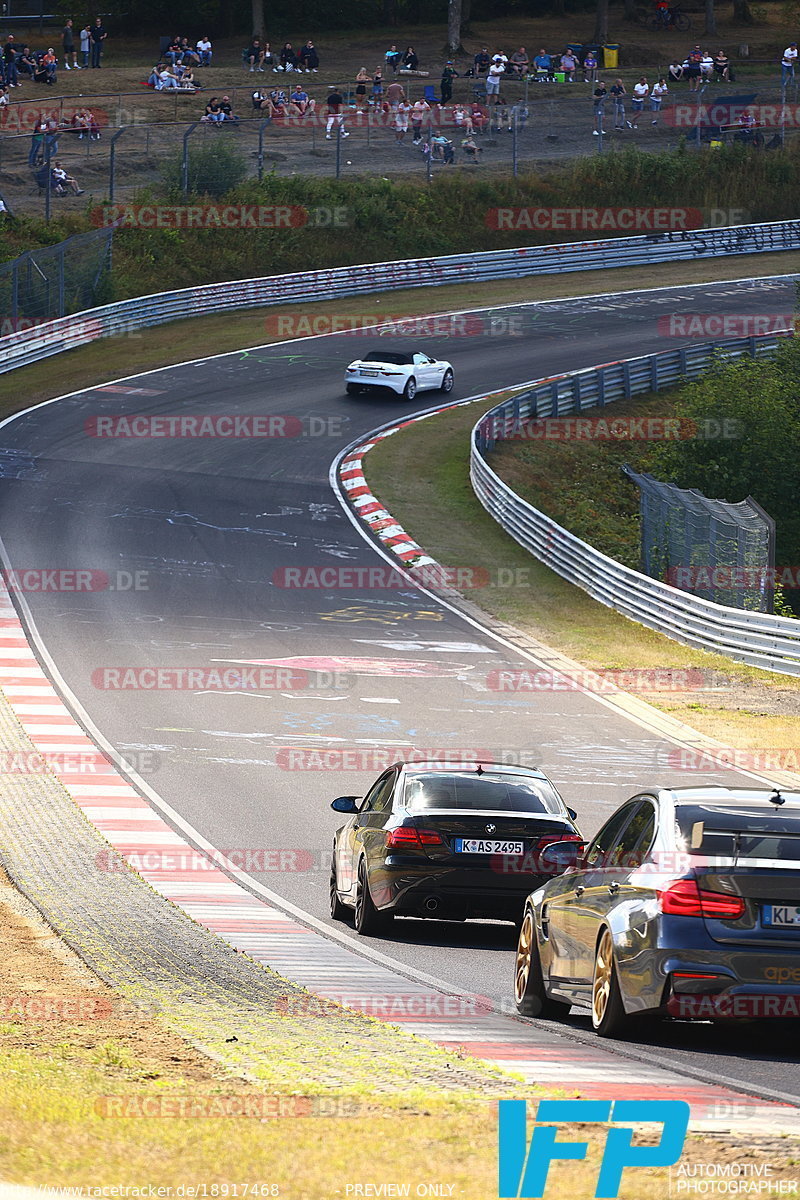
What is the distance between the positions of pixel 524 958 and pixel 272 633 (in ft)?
58.3

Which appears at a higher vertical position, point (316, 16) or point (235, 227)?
point (316, 16)

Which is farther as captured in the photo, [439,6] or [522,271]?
[439,6]

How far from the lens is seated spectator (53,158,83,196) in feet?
190

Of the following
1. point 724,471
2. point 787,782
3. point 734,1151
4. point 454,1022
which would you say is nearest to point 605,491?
point 724,471

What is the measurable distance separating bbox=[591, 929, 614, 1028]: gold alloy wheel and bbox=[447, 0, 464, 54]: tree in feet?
281

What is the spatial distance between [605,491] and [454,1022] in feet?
121

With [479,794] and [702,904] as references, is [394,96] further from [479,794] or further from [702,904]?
[702,904]

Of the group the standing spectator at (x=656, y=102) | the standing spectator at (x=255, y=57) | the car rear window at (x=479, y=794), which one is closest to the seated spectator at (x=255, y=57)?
the standing spectator at (x=255, y=57)

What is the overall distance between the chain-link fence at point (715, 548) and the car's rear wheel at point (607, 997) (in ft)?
63.9

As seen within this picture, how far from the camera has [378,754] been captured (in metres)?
19.7

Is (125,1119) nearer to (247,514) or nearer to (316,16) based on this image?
(247,514)

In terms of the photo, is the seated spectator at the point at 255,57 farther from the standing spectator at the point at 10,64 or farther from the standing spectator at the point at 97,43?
the standing spectator at the point at 10,64

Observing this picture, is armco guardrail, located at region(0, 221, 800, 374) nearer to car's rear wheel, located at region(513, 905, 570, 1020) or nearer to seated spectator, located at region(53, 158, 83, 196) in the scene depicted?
seated spectator, located at region(53, 158, 83, 196)

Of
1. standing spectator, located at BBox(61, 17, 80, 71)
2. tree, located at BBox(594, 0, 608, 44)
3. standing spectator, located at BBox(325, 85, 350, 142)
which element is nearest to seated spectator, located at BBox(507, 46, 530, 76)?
tree, located at BBox(594, 0, 608, 44)
